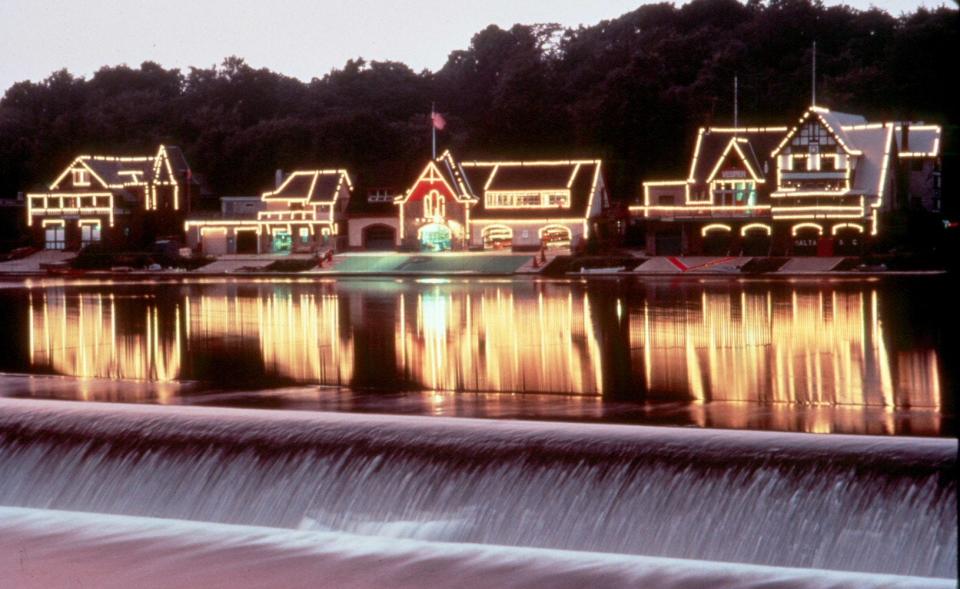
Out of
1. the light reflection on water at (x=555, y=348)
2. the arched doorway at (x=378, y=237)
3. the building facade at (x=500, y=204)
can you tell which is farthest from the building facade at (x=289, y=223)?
the light reflection on water at (x=555, y=348)

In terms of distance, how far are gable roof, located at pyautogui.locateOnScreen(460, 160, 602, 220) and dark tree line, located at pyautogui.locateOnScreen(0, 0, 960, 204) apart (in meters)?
5.12

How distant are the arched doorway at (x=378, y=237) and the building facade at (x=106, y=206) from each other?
1647cm

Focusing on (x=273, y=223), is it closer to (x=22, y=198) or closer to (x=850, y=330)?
(x=22, y=198)

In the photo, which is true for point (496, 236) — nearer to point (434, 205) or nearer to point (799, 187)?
point (434, 205)

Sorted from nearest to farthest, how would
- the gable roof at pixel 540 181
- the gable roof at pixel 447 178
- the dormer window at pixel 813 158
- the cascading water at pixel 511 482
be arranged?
the cascading water at pixel 511 482, the dormer window at pixel 813 158, the gable roof at pixel 540 181, the gable roof at pixel 447 178

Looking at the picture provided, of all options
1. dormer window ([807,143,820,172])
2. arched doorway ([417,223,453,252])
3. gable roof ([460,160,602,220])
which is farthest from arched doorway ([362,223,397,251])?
dormer window ([807,143,820,172])

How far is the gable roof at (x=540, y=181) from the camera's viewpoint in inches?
3164

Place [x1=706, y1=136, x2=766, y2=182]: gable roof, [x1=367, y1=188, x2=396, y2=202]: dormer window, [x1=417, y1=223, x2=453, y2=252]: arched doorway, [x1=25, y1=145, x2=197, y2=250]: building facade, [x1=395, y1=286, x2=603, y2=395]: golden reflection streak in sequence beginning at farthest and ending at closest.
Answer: [x1=25, y1=145, x2=197, y2=250]: building facade
[x1=367, y1=188, x2=396, y2=202]: dormer window
[x1=417, y1=223, x2=453, y2=252]: arched doorway
[x1=706, y1=136, x2=766, y2=182]: gable roof
[x1=395, y1=286, x2=603, y2=395]: golden reflection streak

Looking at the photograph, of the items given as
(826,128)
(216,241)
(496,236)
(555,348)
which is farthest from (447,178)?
(555,348)

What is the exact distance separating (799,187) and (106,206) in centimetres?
5169

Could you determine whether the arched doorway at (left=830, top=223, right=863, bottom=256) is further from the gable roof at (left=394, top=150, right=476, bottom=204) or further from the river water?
the river water

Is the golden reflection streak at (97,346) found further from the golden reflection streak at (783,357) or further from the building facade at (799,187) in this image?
the building facade at (799,187)

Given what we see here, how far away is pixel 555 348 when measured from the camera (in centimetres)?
2791

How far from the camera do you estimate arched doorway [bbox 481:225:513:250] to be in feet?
271
